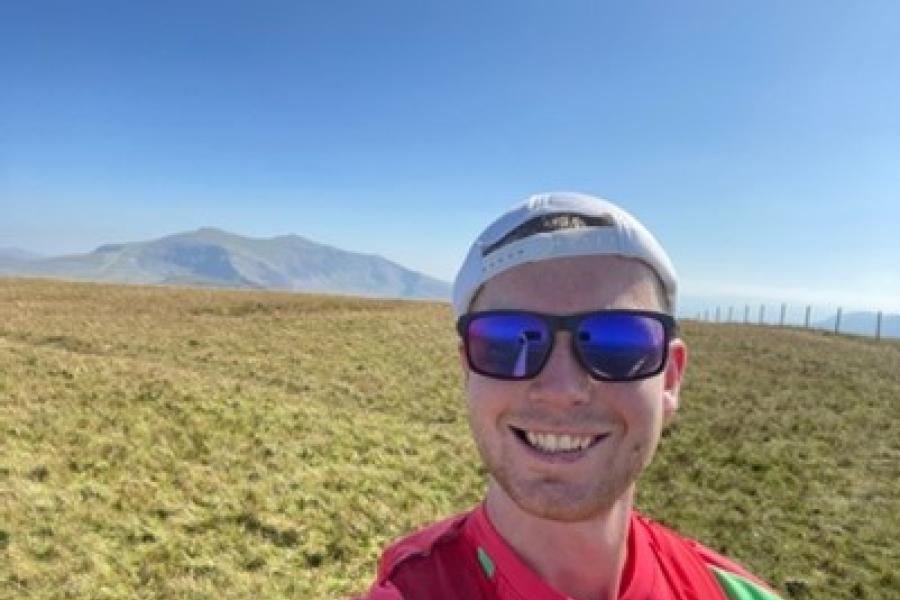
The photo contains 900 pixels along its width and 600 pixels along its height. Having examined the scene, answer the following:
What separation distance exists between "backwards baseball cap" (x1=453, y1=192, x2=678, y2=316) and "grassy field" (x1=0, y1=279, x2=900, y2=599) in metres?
7.77

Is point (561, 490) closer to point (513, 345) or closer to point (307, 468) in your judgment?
point (513, 345)

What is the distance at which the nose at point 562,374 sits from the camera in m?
2.24

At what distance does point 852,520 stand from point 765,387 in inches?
561

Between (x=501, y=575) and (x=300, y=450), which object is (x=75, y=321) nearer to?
(x=300, y=450)

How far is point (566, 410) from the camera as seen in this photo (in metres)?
2.22

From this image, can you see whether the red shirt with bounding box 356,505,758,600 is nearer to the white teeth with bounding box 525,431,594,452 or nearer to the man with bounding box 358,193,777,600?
the man with bounding box 358,193,777,600

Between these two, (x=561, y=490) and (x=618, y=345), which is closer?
(x=561, y=490)

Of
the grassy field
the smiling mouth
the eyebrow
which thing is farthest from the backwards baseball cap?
the grassy field

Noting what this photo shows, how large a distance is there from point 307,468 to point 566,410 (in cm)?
1207

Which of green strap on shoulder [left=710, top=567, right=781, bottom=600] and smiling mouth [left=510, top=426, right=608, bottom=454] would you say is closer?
smiling mouth [left=510, top=426, right=608, bottom=454]

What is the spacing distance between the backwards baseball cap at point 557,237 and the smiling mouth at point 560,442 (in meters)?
0.53

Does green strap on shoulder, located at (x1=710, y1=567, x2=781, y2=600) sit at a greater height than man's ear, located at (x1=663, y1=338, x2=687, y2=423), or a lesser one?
lesser

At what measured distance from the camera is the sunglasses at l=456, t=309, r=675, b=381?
2.25 meters

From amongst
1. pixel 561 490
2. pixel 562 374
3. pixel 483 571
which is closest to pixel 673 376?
pixel 562 374
